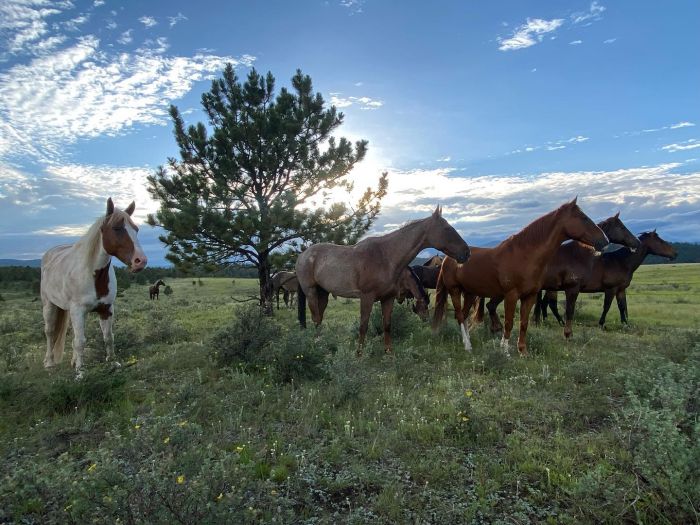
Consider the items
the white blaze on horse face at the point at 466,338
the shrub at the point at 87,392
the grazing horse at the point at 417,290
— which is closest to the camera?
the shrub at the point at 87,392

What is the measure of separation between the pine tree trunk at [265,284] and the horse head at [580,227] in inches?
373

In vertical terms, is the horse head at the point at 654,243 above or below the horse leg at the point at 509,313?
above

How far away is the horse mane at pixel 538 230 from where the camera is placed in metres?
7.48

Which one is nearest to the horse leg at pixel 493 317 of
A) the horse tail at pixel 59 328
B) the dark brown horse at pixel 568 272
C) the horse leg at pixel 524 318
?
the dark brown horse at pixel 568 272

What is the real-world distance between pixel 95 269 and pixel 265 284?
847 cm

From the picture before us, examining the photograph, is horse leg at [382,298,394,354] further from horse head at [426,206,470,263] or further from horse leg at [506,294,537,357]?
horse leg at [506,294,537,357]

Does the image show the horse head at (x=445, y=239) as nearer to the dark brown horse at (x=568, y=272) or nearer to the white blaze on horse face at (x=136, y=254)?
the dark brown horse at (x=568, y=272)

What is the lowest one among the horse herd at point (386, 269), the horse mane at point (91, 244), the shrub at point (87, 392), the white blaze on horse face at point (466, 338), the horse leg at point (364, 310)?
the white blaze on horse face at point (466, 338)

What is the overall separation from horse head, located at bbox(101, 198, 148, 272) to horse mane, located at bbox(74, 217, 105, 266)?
0.22 m

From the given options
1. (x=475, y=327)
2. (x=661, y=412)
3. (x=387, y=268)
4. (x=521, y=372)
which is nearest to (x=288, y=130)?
(x=387, y=268)

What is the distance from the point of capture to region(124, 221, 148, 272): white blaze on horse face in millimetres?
5754

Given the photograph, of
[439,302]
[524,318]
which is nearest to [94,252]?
[439,302]

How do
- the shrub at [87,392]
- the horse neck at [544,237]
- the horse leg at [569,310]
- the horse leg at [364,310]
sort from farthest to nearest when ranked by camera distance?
1. the horse leg at [569,310]
2. the horse leg at [364,310]
3. the horse neck at [544,237]
4. the shrub at [87,392]

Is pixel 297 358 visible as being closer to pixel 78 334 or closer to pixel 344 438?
Answer: pixel 344 438
